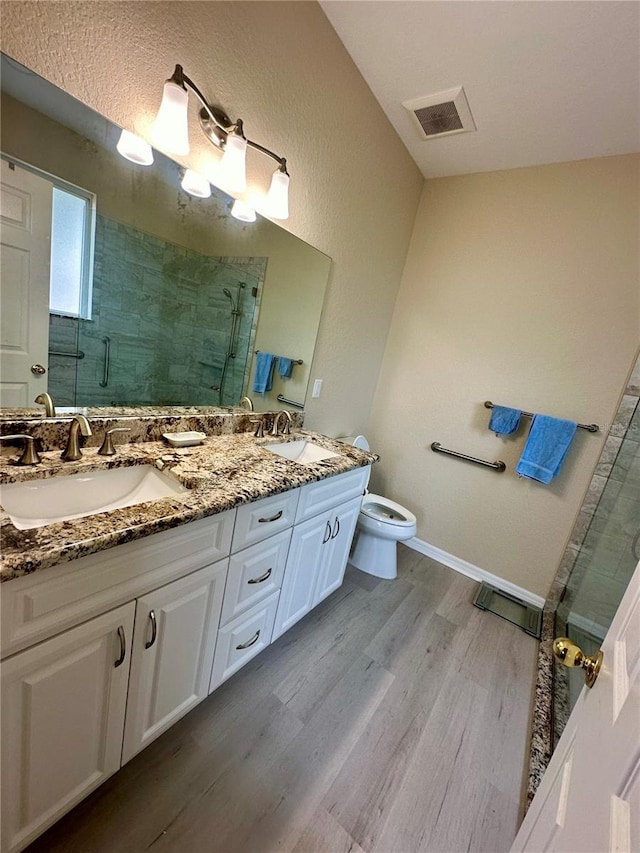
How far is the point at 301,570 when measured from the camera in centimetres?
149

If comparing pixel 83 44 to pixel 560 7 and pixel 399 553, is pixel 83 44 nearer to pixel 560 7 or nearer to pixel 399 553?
pixel 560 7

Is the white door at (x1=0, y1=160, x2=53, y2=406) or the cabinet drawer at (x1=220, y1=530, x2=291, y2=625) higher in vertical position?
the white door at (x1=0, y1=160, x2=53, y2=406)

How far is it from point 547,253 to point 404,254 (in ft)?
2.94

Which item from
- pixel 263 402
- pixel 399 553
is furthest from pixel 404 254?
pixel 399 553

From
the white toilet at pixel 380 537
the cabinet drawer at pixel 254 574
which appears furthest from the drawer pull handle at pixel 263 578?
the white toilet at pixel 380 537

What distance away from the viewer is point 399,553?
2602 millimetres

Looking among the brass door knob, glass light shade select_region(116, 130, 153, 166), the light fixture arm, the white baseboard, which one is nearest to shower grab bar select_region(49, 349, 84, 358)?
glass light shade select_region(116, 130, 153, 166)

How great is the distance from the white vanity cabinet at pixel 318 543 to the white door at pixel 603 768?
939 mm

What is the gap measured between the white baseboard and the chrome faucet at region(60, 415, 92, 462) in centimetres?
204

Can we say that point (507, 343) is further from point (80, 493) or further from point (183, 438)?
point (80, 493)

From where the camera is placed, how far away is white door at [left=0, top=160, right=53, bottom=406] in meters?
0.88

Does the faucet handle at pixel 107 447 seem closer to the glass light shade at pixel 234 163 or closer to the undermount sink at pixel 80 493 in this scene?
the undermount sink at pixel 80 493

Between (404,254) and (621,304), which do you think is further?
(404,254)

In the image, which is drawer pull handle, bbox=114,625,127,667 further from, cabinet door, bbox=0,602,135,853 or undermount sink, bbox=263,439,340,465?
undermount sink, bbox=263,439,340,465
